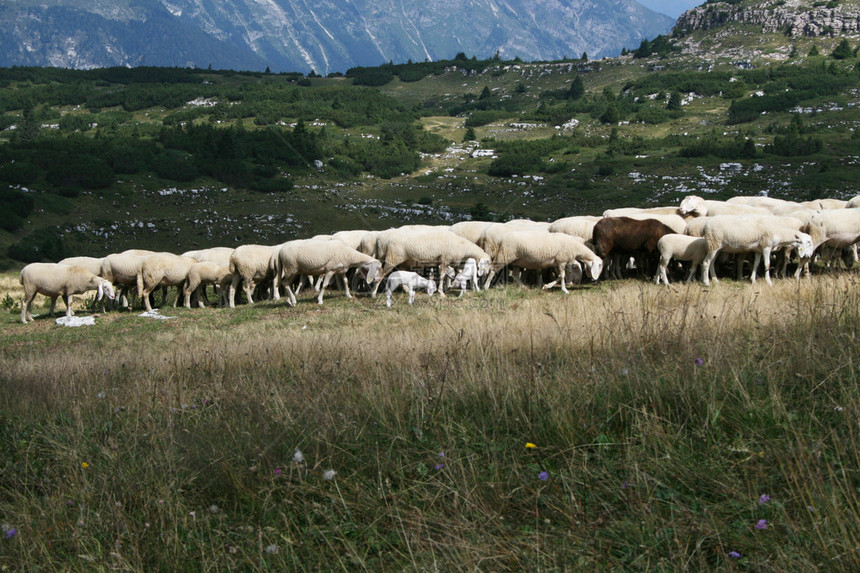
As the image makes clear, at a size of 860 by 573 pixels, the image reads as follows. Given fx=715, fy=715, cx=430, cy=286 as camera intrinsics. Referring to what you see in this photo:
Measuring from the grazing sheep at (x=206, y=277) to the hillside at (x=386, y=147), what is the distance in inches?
972

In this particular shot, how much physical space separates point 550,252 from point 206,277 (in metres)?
10.3

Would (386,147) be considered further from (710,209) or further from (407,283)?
(407,283)

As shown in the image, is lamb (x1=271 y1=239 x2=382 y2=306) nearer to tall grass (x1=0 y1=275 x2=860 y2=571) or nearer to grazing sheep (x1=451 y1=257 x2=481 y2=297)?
grazing sheep (x1=451 y1=257 x2=481 y2=297)

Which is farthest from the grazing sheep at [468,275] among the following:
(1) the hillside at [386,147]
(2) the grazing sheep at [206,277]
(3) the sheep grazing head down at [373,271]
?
(1) the hillside at [386,147]

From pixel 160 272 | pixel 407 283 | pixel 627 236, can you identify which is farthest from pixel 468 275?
pixel 160 272

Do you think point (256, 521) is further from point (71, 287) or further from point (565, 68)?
point (565, 68)

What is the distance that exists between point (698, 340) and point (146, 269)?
18333mm

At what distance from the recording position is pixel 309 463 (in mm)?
4828

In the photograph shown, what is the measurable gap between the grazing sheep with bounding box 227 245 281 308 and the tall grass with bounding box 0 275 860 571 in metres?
14.0

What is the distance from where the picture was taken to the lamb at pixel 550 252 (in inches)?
691

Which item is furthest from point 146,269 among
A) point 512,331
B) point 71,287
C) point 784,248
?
point 784,248

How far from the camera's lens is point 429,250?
60.7 ft

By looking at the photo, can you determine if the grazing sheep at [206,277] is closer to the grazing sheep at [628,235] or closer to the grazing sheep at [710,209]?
the grazing sheep at [628,235]

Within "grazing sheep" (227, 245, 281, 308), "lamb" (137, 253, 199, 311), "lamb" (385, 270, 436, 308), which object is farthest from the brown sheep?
"lamb" (137, 253, 199, 311)
